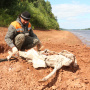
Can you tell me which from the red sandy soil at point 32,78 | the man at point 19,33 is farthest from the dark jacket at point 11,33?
the red sandy soil at point 32,78

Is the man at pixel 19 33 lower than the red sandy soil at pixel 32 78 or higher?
higher

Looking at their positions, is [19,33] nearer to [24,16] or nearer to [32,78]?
[24,16]

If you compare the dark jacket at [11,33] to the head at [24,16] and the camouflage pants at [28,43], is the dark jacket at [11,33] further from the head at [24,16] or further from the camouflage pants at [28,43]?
the camouflage pants at [28,43]

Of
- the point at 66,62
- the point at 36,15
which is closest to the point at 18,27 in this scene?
the point at 66,62

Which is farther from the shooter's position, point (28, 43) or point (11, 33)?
point (28, 43)

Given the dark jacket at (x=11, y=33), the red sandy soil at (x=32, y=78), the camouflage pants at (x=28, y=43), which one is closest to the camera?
the red sandy soil at (x=32, y=78)

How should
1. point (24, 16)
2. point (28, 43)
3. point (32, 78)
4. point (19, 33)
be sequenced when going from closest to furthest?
point (32, 78)
point (24, 16)
point (19, 33)
point (28, 43)

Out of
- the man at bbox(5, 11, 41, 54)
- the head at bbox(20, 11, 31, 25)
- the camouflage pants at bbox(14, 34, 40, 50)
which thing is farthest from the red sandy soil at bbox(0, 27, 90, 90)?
the head at bbox(20, 11, 31, 25)

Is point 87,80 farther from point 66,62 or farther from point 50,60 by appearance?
point 50,60

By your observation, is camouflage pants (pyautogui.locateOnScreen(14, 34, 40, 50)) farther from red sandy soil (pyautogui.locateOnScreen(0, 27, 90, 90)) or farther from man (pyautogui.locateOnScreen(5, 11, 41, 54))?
red sandy soil (pyautogui.locateOnScreen(0, 27, 90, 90))

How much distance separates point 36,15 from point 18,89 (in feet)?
40.2

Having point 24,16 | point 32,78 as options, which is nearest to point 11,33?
point 24,16

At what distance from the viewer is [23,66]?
2602 millimetres

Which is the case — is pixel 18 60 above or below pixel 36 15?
below
